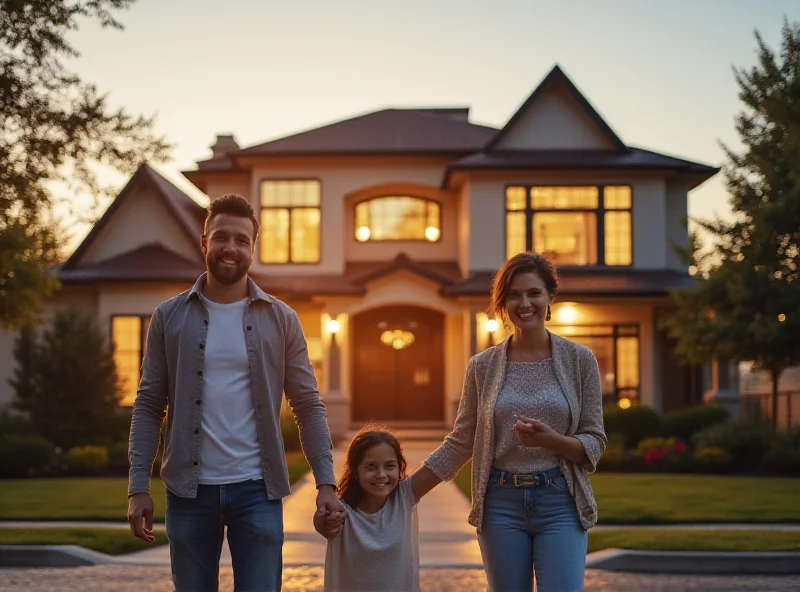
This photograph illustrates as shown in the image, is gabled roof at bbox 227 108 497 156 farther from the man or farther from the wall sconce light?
the man

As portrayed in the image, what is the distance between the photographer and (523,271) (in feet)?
17.0

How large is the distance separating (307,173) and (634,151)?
8.12m

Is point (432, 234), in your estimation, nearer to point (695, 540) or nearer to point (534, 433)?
point (695, 540)

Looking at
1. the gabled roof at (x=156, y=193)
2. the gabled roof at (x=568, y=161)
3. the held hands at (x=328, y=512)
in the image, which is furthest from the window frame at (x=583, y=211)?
the held hands at (x=328, y=512)

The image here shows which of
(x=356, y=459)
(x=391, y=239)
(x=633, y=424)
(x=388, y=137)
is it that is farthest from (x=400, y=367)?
(x=356, y=459)

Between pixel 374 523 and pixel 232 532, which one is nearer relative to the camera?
pixel 232 532

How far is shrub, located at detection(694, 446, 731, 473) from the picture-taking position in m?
20.3

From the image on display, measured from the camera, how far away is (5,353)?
3027 centimetres

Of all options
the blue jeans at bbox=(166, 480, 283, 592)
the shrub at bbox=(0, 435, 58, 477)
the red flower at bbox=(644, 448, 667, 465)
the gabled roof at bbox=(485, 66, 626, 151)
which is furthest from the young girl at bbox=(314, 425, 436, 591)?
the gabled roof at bbox=(485, 66, 626, 151)

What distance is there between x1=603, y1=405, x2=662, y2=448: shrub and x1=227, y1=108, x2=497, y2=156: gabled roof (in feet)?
31.2

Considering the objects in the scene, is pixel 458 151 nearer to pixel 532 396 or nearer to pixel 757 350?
pixel 757 350

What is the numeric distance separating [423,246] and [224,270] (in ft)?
84.6

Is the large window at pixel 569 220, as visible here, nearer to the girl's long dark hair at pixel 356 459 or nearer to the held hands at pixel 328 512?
the girl's long dark hair at pixel 356 459

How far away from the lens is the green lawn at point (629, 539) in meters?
10.8
